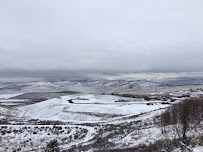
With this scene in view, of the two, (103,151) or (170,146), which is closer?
(170,146)

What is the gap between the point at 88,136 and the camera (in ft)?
80.1

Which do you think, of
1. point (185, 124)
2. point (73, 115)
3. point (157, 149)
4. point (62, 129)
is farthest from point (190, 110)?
point (73, 115)

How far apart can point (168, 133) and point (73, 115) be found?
102ft

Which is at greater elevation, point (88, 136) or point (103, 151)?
point (103, 151)

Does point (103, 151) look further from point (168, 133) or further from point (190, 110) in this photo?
point (190, 110)

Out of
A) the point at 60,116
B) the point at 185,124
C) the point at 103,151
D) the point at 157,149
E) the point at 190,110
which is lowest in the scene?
the point at 60,116

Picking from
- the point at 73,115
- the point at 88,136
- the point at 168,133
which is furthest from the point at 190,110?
the point at 73,115

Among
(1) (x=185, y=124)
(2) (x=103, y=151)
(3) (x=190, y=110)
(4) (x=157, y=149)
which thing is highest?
(3) (x=190, y=110)

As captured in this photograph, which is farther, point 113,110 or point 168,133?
point 113,110

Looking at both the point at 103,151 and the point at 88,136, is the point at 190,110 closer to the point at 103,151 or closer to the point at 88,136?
the point at 103,151

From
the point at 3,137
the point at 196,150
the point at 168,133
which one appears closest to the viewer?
the point at 196,150

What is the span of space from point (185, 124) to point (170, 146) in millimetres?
3073

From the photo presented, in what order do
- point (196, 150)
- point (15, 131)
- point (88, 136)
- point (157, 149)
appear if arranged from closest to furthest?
point (196, 150), point (157, 149), point (88, 136), point (15, 131)

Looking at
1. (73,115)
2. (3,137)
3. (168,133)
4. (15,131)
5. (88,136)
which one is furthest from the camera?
(73,115)
